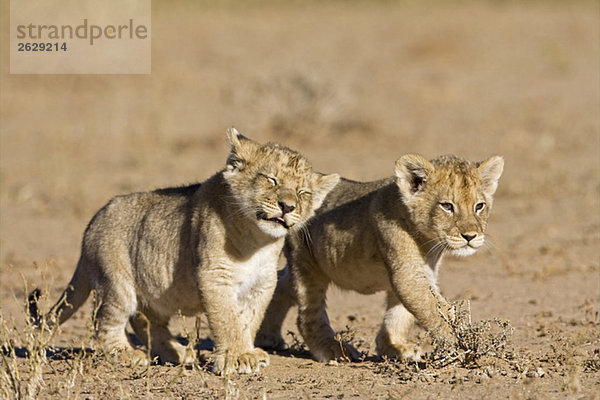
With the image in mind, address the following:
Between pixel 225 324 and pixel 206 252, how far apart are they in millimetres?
524

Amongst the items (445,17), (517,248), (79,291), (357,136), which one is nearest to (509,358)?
(79,291)

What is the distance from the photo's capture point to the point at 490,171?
6.91 metres

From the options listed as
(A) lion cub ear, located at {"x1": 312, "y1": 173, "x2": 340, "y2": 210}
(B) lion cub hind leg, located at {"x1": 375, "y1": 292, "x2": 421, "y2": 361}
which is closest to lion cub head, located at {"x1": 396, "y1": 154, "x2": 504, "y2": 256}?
(A) lion cub ear, located at {"x1": 312, "y1": 173, "x2": 340, "y2": 210}

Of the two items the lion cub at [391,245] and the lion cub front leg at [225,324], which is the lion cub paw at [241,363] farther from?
the lion cub at [391,245]

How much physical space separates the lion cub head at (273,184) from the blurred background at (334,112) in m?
3.98

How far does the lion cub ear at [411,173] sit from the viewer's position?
6719mm

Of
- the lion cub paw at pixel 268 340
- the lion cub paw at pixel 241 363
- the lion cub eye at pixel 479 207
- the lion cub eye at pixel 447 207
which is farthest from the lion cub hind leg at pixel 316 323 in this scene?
the lion cub eye at pixel 479 207

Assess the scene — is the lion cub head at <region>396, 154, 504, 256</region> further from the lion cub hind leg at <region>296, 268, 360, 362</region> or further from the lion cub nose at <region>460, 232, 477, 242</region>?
the lion cub hind leg at <region>296, 268, 360, 362</region>

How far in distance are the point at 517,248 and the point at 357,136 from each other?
6649 mm

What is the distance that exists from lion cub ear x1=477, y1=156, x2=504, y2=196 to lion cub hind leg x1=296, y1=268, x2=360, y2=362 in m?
1.51

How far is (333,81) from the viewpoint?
704 inches

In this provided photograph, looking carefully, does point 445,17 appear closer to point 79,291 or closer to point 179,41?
point 179,41

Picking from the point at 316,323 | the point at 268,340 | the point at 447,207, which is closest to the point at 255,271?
the point at 316,323

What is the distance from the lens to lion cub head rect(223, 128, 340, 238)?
21.0ft
